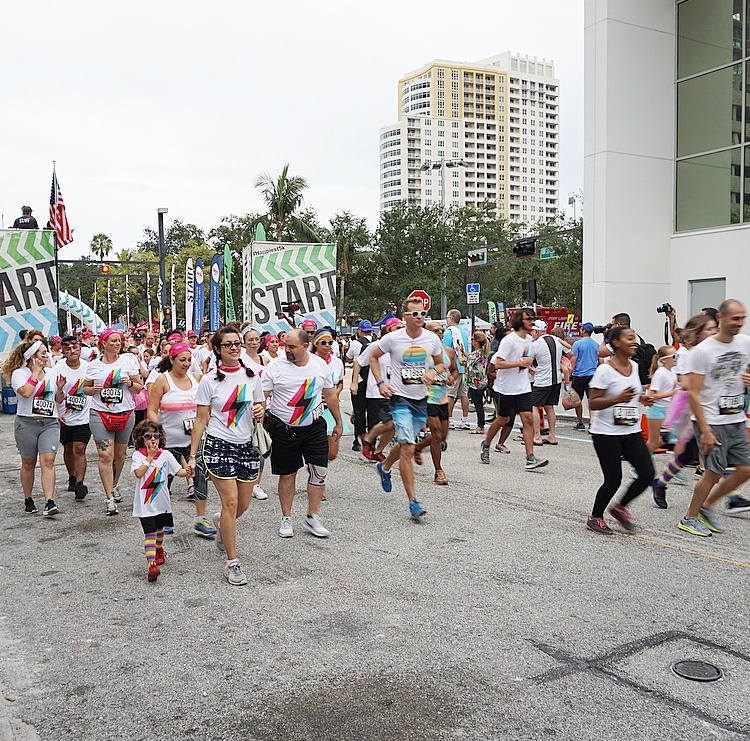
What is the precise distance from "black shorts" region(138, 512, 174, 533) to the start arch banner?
10.7 meters

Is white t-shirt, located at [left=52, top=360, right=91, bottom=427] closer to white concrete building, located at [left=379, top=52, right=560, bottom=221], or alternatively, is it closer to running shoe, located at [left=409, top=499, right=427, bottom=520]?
running shoe, located at [left=409, top=499, right=427, bottom=520]

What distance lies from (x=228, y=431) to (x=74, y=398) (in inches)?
116

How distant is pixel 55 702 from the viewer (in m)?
3.77

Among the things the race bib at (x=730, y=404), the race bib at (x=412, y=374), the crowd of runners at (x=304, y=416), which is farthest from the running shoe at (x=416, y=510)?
the race bib at (x=730, y=404)

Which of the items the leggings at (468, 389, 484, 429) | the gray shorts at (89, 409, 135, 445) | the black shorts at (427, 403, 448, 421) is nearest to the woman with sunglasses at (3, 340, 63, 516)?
the gray shorts at (89, 409, 135, 445)

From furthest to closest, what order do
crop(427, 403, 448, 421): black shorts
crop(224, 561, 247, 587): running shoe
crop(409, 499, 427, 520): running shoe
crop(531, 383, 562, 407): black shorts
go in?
crop(531, 383, 562, 407): black shorts → crop(427, 403, 448, 421): black shorts → crop(409, 499, 427, 520): running shoe → crop(224, 561, 247, 587): running shoe

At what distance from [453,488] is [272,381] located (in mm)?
3024

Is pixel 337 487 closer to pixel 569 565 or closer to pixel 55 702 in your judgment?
pixel 569 565

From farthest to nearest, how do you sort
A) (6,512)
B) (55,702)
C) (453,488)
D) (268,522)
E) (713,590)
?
(453,488) < (6,512) < (268,522) < (713,590) < (55,702)

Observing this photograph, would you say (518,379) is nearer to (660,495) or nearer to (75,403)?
(660,495)

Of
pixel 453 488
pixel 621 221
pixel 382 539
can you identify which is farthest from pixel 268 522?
pixel 621 221

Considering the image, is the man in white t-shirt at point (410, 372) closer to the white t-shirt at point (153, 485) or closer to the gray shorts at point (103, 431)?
the white t-shirt at point (153, 485)

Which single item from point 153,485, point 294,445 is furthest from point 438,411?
point 153,485

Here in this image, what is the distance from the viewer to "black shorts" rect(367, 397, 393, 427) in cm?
919
